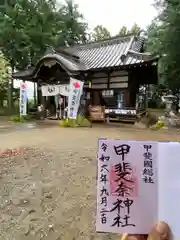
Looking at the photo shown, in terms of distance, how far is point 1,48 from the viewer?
19.7 meters

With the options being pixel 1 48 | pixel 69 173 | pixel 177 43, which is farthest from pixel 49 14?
pixel 69 173

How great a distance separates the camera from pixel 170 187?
3.14 ft

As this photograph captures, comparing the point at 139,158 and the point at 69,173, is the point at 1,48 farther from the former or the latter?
the point at 139,158

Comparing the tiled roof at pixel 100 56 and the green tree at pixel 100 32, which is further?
the green tree at pixel 100 32

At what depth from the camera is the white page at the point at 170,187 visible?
940mm

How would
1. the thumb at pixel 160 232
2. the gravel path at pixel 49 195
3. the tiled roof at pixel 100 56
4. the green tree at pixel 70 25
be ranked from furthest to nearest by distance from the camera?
the green tree at pixel 70 25 → the tiled roof at pixel 100 56 → the gravel path at pixel 49 195 → the thumb at pixel 160 232

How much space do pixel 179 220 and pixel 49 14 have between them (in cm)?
2137

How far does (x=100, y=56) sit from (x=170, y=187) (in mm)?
15337

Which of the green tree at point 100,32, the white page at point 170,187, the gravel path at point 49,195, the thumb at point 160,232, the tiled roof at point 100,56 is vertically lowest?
the gravel path at point 49,195

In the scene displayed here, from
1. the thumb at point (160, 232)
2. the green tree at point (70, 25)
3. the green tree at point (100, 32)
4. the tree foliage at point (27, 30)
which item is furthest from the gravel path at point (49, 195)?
the green tree at point (100, 32)

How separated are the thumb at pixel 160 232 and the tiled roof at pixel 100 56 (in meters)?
11.4

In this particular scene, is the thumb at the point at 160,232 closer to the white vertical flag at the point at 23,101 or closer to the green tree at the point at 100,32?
the white vertical flag at the point at 23,101

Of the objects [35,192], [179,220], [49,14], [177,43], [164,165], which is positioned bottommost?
[35,192]

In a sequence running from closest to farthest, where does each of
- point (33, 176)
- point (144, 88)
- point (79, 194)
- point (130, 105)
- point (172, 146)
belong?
→ point (172, 146), point (79, 194), point (33, 176), point (130, 105), point (144, 88)
